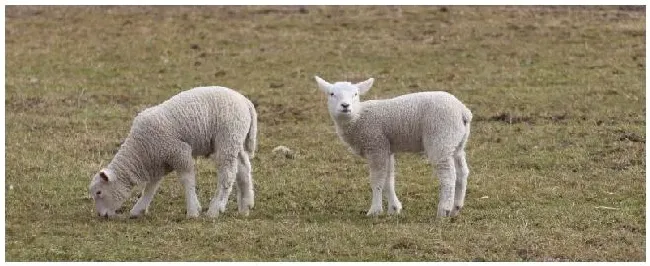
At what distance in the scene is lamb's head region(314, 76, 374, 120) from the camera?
1152cm

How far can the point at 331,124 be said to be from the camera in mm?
18219

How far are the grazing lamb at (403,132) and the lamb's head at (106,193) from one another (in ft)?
7.70

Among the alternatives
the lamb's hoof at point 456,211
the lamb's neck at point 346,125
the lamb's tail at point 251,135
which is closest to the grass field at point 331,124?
the lamb's hoof at point 456,211

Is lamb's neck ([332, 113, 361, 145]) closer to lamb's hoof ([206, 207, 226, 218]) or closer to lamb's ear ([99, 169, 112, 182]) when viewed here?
lamb's hoof ([206, 207, 226, 218])

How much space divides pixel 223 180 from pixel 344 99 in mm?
1513

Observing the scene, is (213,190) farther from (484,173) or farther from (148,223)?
(484,173)

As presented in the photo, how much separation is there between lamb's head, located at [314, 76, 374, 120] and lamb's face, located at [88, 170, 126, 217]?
236 cm

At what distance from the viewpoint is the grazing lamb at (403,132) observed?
11.5 m

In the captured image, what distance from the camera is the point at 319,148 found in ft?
53.3

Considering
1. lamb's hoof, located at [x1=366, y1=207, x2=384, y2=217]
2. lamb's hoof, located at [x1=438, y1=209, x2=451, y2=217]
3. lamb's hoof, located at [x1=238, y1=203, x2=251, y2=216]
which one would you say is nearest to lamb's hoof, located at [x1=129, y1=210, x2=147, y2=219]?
lamb's hoof, located at [x1=238, y1=203, x2=251, y2=216]

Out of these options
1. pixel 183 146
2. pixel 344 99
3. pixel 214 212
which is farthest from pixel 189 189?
pixel 344 99

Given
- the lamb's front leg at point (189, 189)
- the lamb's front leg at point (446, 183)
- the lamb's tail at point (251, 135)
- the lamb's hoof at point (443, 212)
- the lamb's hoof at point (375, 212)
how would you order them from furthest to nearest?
the lamb's tail at point (251, 135) < the lamb's hoof at point (375, 212) < the lamb's front leg at point (189, 189) < the lamb's hoof at point (443, 212) < the lamb's front leg at point (446, 183)

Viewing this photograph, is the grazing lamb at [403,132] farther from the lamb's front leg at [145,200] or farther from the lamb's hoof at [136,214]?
the lamb's hoof at [136,214]

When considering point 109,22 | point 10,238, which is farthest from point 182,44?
point 10,238
